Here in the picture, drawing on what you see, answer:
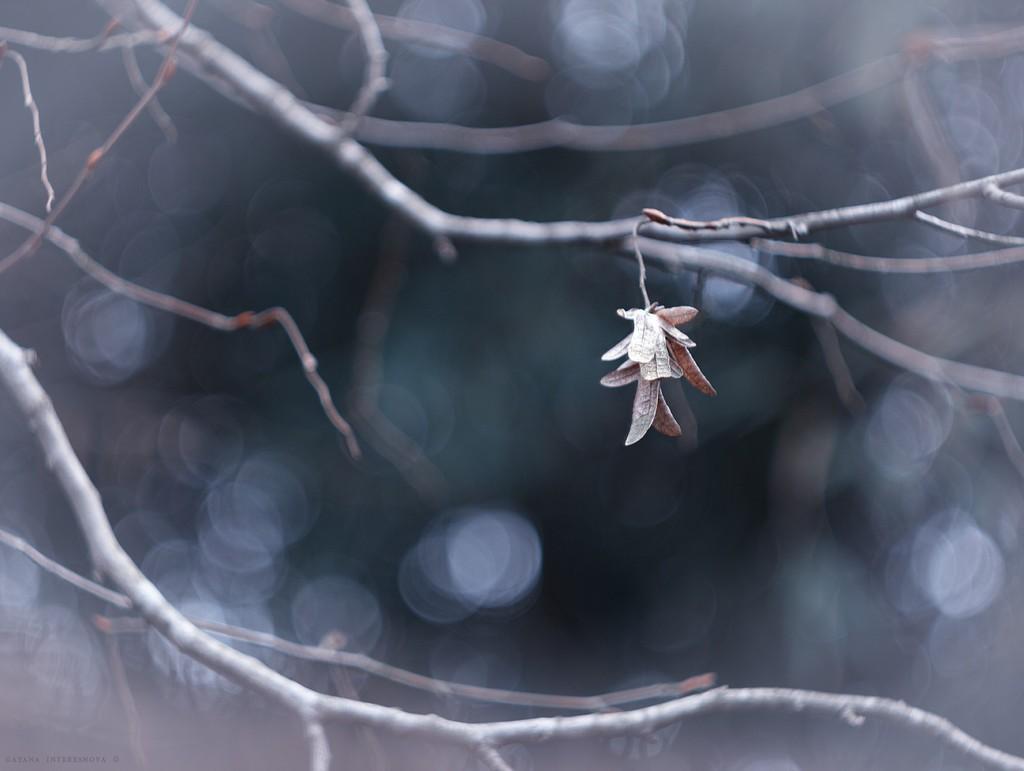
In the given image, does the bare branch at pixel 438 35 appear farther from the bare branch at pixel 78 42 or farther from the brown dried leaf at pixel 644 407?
the brown dried leaf at pixel 644 407

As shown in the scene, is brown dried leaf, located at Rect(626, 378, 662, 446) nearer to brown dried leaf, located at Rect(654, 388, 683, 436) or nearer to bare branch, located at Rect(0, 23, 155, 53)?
brown dried leaf, located at Rect(654, 388, 683, 436)

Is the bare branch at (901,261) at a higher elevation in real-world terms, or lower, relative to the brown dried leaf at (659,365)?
higher

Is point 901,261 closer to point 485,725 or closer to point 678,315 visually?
point 678,315

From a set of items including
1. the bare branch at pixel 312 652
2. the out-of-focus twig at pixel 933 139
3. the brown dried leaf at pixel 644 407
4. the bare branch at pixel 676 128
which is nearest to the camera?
the brown dried leaf at pixel 644 407

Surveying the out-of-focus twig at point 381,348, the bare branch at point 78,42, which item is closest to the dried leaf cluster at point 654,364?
the bare branch at point 78,42

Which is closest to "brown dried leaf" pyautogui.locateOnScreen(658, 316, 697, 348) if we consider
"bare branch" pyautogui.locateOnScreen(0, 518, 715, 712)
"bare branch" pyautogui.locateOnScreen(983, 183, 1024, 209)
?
"bare branch" pyautogui.locateOnScreen(983, 183, 1024, 209)

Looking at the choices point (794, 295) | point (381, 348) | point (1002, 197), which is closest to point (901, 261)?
point (794, 295)
